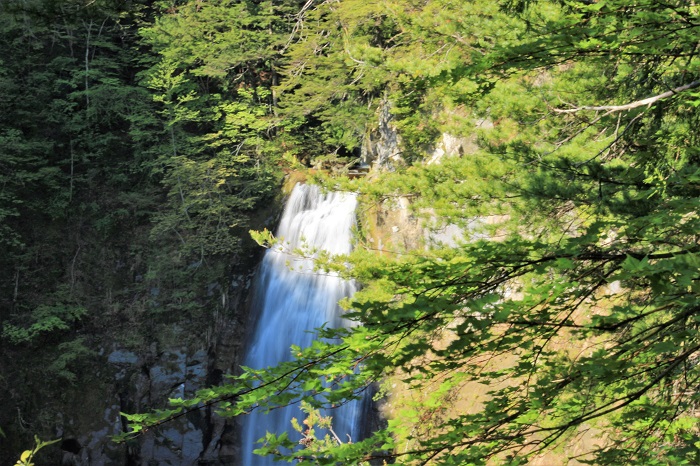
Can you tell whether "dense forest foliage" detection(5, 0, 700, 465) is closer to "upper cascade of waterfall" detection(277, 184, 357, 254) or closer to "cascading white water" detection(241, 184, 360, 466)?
"upper cascade of waterfall" detection(277, 184, 357, 254)

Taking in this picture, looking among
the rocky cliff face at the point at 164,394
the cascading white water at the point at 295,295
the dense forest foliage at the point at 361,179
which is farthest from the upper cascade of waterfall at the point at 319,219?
the rocky cliff face at the point at 164,394

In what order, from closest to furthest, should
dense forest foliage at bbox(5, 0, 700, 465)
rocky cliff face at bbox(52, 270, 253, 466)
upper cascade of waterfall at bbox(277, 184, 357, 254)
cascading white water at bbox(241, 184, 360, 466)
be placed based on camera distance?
1. dense forest foliage at bbox(5, 0, 700, 465)
2. cascading white water at bbox(241, 184, 360, 466)
3. upper cascade of waterfall at bbox(277, 184, 357, 254)
4. rocky cliff face at bbox(52, 270, 253, 466)

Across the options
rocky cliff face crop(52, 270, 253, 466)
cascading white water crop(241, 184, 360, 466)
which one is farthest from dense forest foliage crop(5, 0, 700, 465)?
cascading white water crop(241, 184, 360, 466)

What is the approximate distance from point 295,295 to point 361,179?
8.88 m

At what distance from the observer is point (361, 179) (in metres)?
7.59

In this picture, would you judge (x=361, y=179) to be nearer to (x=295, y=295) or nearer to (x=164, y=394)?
(x=295, y=295)

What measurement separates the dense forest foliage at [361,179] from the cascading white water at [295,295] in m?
0.95

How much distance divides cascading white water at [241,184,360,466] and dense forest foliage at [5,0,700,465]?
0.95 metres

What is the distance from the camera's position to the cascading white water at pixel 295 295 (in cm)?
1527

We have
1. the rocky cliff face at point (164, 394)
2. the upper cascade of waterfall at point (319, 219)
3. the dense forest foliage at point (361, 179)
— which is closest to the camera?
the dense forest foliage at point (361, 179)

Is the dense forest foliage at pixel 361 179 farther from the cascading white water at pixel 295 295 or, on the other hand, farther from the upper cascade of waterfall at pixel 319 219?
the cascading white water at pixel 295 295

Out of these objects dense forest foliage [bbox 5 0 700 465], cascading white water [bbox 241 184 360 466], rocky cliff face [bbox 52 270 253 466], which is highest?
dense forest foliage [bbox 5 0 700 465]

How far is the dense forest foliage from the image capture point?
2.78 m

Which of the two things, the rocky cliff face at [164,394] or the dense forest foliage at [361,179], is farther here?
the rocky cliff face at [164,394]
